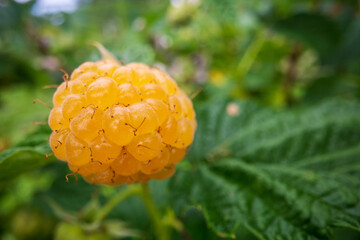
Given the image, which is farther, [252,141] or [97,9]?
[97,9]

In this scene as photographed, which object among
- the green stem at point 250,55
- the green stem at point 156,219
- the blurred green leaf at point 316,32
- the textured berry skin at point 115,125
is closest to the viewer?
the textured berry skin at point 115,125

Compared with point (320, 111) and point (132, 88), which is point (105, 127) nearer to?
point (132, 88)

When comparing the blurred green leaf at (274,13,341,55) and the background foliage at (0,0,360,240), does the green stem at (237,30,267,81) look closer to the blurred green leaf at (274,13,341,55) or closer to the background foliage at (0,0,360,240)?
the background foliage at (0,0,360,240)

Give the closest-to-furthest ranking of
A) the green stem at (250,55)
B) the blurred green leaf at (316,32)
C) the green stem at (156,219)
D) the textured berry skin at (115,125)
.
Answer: the textured berry skin at (115,125)
the green stem at (156,219)
the blurred green leaf at (316,32)
the green stem at (250,55)

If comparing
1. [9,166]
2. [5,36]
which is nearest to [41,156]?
[9,166]

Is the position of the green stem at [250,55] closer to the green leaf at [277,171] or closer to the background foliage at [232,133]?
the background foliage at [232,133]

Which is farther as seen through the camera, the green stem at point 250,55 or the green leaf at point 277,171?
the green stem at point 250,55

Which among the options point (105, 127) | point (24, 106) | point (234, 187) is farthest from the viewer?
point (24, 106)

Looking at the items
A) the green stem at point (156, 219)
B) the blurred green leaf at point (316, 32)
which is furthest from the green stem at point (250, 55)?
the green stem at point (156, 219)
